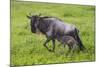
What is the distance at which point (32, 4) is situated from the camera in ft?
8.02

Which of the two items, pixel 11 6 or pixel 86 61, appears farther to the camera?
pixel 86 61

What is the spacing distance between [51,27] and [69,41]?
0.31 metres

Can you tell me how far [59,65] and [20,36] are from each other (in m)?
0.63

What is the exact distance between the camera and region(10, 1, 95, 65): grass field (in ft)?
7.78

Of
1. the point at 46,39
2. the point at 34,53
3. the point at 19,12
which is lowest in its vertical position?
the point at 34,53

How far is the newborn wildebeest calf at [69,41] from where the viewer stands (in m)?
2.58

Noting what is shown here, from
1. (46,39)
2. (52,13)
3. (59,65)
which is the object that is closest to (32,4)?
(52,13)

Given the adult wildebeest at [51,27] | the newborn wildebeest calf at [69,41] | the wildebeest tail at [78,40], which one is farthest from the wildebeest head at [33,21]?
the wildebeest tail at [78,40]

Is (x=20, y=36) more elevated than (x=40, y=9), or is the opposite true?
(x=40, y=9)

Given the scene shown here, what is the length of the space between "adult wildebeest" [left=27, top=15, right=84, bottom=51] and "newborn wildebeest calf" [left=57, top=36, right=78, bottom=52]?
39mm

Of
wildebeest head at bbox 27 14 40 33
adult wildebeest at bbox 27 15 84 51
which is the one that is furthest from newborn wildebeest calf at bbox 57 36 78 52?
wildebeest head at bbox 27 14 40 33

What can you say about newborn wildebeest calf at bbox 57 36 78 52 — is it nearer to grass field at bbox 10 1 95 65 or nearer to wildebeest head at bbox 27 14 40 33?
grass field at bbox 10 1 95 65

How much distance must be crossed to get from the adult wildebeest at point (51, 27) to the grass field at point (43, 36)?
0.05 m
